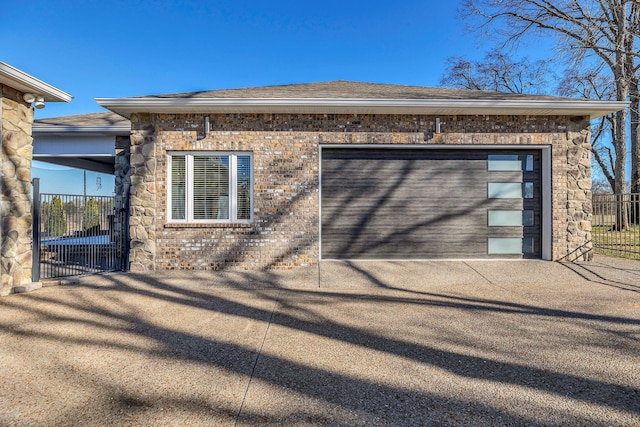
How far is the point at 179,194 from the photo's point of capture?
24.2 feet

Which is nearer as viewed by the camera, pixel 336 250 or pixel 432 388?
pixel 432 388

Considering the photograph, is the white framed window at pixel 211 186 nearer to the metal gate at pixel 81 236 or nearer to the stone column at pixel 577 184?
the metal gate at pixel 81 236

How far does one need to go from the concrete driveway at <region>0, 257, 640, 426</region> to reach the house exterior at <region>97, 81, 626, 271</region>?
1.40m

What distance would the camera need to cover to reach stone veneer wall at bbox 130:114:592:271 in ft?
23.7

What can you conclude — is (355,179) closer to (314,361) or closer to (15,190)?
(314,361)

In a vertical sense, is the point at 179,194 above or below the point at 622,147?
below

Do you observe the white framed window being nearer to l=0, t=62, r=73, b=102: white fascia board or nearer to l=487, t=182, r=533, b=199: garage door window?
l=0, t=62, r=73, b=102: white fascia board

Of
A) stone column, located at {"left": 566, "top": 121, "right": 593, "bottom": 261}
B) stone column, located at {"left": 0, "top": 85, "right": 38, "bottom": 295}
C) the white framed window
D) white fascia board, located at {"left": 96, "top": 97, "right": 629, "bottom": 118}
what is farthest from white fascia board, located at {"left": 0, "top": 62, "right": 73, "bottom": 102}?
stone column, located at {"left": 566, "top": 121, "right": 593, "bottom": 261}

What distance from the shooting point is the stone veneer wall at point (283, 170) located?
7.23m

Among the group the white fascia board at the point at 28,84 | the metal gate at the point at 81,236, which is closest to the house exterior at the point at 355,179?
the metal gate at the point at 81,236

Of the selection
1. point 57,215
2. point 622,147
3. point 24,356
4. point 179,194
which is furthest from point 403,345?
point 622,147

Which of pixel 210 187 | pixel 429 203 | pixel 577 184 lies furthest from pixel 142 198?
pixel 577 184

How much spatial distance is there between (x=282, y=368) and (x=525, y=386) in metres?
2.00

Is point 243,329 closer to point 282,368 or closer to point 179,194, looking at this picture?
point 282,368
